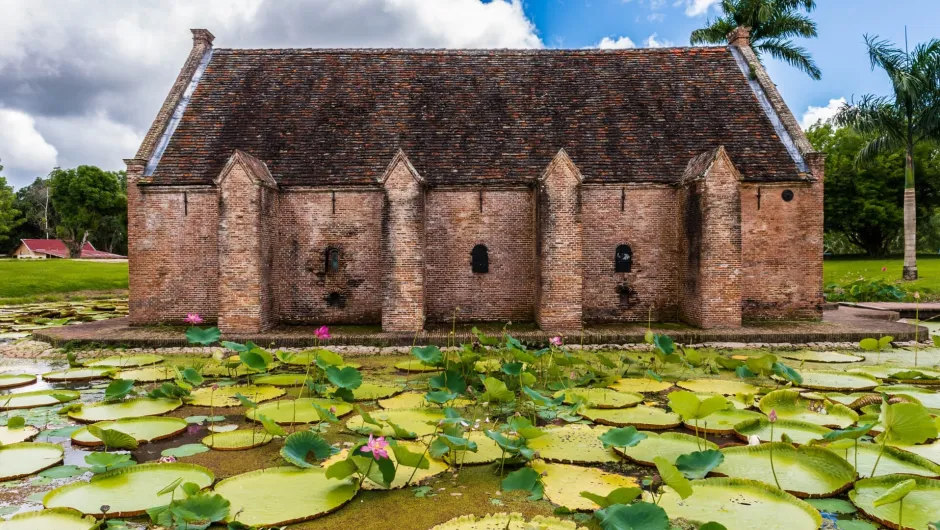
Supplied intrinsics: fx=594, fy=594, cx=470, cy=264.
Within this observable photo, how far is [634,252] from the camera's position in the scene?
52.6ft

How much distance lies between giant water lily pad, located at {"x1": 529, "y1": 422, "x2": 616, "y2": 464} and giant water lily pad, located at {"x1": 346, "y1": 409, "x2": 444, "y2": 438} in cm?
128

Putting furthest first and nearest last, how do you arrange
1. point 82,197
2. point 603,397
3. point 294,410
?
point 82,197
point 603,397
point 294,410

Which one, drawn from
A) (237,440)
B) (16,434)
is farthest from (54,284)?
(237,440)

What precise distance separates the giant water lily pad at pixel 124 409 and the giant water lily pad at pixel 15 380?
259 centimetres

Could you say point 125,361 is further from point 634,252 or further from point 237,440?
point 634,252

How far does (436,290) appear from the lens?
15945mm

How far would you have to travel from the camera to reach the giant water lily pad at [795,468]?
502 centimetres

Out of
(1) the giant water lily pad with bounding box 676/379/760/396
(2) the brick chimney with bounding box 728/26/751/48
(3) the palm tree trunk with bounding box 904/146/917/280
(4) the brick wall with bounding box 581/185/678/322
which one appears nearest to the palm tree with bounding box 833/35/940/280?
(3) the palm tree trunk with bounding box 904/146/917/280

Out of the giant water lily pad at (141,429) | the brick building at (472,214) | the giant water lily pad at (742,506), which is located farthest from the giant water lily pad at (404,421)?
the brick building at (472,214)

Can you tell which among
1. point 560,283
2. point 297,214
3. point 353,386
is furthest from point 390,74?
point 353,386

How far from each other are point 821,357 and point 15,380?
1417 centimetres

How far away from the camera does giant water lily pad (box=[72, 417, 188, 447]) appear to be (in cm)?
645

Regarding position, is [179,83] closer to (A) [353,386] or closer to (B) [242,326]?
(B) [242,326]

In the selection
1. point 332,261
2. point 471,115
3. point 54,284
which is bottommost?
point 54,284
